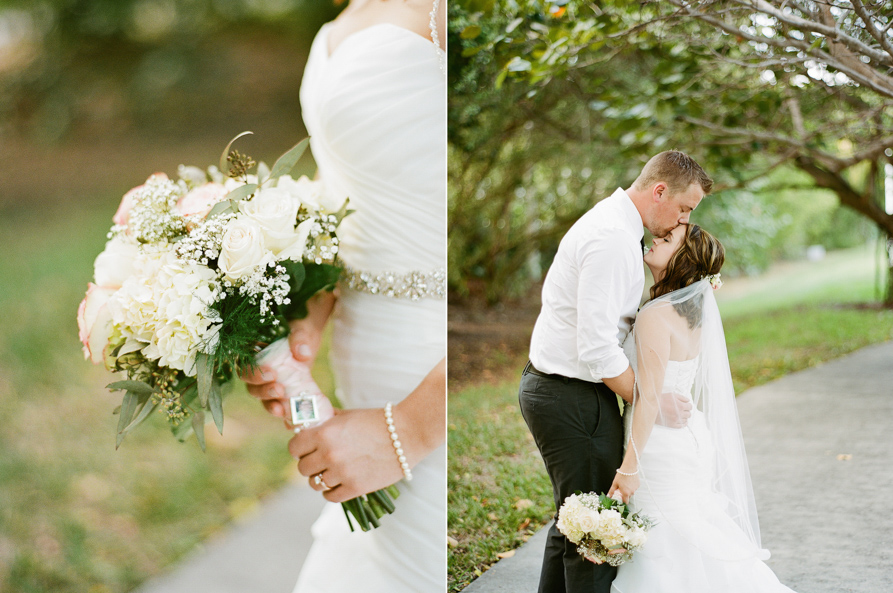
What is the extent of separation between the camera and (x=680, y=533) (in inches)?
76.5

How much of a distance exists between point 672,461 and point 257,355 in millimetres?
1310

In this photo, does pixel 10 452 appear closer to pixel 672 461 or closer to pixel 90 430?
pixel 90 430

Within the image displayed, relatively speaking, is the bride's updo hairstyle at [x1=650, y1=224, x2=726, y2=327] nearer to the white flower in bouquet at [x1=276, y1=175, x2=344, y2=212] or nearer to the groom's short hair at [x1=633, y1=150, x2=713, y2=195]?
the groom's short hair at [x1=633, y1=150, x2=713, y2=195]

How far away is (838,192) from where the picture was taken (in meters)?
6.91

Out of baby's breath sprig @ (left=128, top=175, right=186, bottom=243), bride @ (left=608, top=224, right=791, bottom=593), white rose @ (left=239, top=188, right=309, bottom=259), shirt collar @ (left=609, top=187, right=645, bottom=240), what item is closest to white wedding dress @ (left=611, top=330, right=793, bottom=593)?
bride @ (left=608, top=224, right=791, bottom=593)

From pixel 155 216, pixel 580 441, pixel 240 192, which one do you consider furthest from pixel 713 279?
pixel 155 216

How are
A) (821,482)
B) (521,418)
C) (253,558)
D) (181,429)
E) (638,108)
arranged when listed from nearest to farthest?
(181,429), (253,558), (821,482), (638,108), (521,418)

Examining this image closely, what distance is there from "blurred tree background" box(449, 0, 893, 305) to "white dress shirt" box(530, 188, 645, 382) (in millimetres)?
1007

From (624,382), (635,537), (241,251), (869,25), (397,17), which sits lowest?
(635,537)

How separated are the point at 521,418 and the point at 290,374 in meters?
2.89

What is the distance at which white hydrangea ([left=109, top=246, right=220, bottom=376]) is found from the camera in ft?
5.38

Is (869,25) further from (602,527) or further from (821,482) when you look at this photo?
(821,482)

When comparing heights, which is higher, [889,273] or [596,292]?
[596,292]

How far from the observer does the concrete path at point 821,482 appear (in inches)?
99.0
